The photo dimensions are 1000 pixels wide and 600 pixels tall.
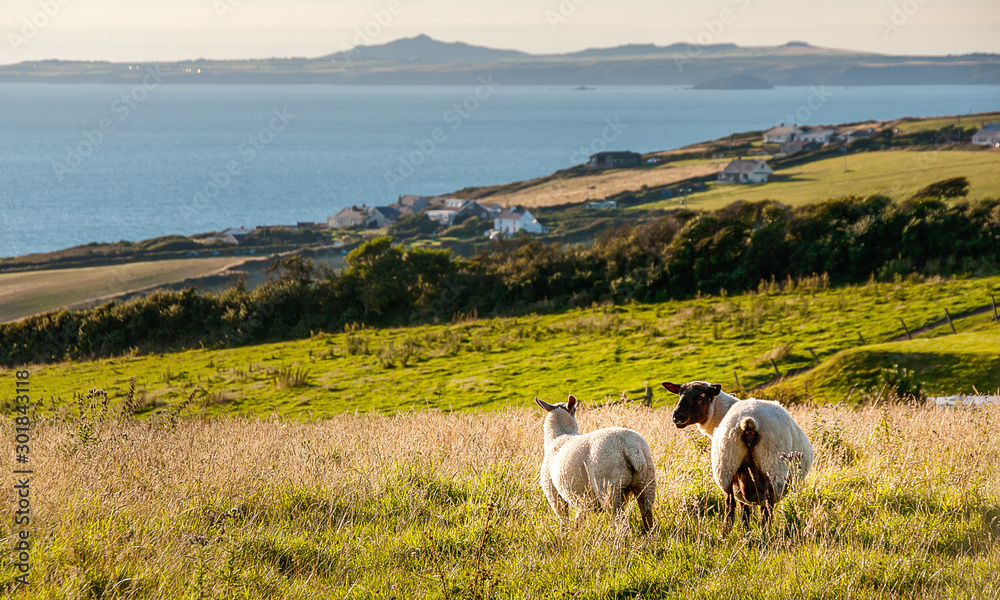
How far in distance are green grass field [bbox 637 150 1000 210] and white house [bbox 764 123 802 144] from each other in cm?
4659

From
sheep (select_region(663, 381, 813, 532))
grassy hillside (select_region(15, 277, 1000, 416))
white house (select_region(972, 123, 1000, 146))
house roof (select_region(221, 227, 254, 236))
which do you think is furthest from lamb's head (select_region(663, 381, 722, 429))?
house roof (select_region(221, 227, 254, 236))

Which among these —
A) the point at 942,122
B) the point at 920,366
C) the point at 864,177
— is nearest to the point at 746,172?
the point at 864,177

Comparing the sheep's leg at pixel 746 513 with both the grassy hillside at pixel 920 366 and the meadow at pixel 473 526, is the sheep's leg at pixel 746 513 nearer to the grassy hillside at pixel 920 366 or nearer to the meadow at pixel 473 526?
the meadow at pixel 473 526

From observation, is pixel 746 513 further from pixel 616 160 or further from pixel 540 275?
pixel 616 160

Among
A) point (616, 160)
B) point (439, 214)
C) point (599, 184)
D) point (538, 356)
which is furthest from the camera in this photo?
point (616, 160)

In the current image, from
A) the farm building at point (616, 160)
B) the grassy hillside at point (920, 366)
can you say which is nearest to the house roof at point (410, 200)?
the farm building at point (616, 160)

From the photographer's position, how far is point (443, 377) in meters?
25.7

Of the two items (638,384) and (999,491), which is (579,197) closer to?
(638,384)

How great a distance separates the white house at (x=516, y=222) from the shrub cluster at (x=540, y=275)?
5197 centimetres

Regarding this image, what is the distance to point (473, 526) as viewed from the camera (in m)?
5.95

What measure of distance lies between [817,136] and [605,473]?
147782 millimetres

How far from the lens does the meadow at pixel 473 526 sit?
4910mm

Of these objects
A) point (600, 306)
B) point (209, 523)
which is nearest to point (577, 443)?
point (209, 523)

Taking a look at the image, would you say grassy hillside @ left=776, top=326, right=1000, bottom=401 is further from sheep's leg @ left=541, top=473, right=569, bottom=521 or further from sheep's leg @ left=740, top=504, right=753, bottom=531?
sheep's leg @ left=541, top=473, right=569, bottom=521
